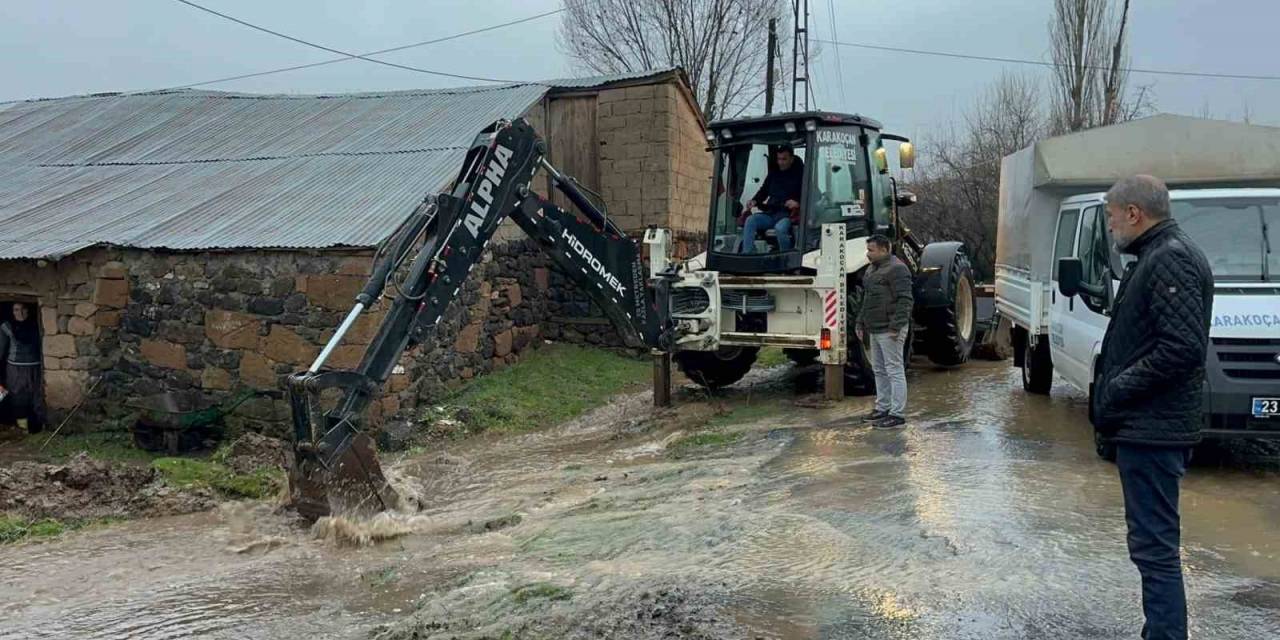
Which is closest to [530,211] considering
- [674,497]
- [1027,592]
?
[674,497]

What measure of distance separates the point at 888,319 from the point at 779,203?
2.41m

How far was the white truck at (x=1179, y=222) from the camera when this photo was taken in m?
6.29

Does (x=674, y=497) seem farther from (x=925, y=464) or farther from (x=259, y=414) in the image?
(x=259, y=414)

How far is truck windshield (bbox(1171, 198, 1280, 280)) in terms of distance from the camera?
277 inches

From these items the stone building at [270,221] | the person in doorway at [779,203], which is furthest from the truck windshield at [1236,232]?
the stone building at [270,221]

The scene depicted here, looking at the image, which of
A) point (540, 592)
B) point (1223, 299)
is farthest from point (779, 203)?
point (540, 592)

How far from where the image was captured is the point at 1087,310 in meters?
7.94

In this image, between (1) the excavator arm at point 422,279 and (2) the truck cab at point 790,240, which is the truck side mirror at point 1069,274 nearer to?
(2) the truck cab at point 790,240

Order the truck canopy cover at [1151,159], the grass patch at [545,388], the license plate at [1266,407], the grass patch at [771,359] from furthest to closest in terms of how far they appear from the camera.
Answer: the grass patch at [771,359]
the grass patch at [545,388]
the truck canopy cover at [1151,159]
the license plate at [1266,407]

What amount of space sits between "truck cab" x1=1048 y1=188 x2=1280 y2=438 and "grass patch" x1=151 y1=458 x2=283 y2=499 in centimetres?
680

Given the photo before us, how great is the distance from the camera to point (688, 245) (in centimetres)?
1594

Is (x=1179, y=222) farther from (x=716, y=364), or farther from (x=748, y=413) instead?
(x=716, y=364)

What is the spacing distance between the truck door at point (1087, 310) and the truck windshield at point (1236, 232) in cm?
63

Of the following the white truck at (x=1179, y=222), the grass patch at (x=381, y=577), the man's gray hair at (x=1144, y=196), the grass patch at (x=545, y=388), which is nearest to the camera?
the man's gray hair at (x=1144, y=196)
